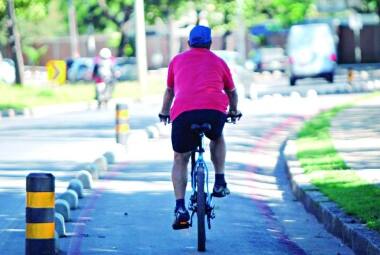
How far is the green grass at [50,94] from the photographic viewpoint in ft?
120

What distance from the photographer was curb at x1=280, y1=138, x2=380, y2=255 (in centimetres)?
948

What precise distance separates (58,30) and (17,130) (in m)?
65.9

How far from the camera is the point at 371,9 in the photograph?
69438 mm

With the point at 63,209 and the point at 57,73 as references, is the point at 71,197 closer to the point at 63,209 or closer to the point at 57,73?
the point at 63,209

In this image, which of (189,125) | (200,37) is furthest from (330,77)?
(189,125)

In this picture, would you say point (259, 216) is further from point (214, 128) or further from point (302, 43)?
point (302, 43)

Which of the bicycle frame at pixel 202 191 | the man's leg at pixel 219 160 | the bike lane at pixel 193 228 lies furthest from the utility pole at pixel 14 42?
the bicycle frame at pixel 202 191

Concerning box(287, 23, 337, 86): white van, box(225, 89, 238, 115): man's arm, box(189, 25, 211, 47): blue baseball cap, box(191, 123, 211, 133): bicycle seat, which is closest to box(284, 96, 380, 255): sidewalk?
box(225, 89, 238, 115): man's arm

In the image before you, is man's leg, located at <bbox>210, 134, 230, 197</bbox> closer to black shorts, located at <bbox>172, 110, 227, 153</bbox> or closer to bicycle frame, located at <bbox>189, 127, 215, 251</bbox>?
bicycle frame, located at <bbox>189, 127, 215, 251</bbox>

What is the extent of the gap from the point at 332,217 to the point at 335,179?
2586mm

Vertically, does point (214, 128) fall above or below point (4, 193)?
above

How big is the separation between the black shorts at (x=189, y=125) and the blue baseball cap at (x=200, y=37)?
613mm

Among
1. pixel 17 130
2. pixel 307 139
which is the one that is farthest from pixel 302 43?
pixel 307 139

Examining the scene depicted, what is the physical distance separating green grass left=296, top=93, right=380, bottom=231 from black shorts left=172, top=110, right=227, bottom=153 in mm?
1481
